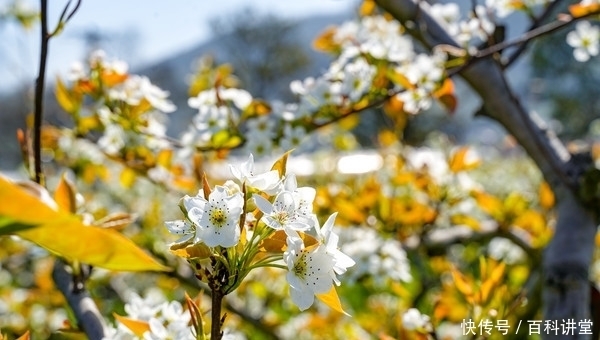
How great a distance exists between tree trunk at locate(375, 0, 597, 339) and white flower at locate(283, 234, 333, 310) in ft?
1.87

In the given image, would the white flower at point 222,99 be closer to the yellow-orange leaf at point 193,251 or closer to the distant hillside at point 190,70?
the yellow-orange leaf at point 193,251

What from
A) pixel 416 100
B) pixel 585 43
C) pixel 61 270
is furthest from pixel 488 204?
pixel 61 270

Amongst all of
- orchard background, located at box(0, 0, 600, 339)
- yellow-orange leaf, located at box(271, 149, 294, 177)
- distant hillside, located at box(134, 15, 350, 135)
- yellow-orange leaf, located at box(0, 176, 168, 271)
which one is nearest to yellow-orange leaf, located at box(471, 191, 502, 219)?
orchard background, located at box(0, 0, 600, 339)

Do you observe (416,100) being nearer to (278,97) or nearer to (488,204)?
(488,204)

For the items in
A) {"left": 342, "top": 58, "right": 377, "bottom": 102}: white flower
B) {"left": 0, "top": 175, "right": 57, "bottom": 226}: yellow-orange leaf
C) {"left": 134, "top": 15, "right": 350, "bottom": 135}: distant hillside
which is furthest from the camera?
{"left": 134, "top": 15, "right": 350, "bottom": 135}: distant hillside

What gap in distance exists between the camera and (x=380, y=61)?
0.97 m

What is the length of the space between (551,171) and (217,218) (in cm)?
79

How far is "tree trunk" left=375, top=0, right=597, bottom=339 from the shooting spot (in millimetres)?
960

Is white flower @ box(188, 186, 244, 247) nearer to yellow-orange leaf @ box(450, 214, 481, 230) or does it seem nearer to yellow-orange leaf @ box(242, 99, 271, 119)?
yellow-orange leaf @ box(242, 99, 271, 119)

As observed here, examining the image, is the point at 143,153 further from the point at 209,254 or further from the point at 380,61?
the point at 209,254

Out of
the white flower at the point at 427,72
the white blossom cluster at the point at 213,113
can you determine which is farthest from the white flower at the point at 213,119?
the white flower at the point at 427,72

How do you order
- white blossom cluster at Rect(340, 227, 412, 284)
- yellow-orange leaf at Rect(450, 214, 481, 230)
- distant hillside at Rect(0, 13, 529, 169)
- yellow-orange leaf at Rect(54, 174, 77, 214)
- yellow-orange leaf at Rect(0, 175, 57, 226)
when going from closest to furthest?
yellow-orange leaf at Rect(0, 175, 57, 226) → yellow-orange leaf at Rect(54, 174, 77, 214) → white blossom cluster at Rect(340, 227, 412, 284) → yellow-orange leaf at Rect(450, 214, 481, 230) → distant hillside at Rect(0, 13, 529, 169)

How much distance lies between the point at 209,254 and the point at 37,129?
259 mm

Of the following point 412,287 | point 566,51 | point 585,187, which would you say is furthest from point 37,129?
point 566,51
